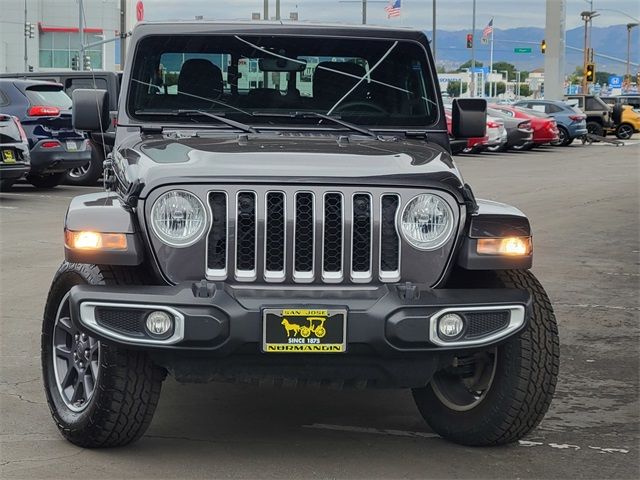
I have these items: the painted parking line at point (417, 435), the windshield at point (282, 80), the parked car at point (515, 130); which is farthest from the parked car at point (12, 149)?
the parked car at point (515, 130)

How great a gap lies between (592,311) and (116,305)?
5.59 meters

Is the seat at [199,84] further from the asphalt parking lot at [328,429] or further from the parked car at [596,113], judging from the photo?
the parked car at [596,113]

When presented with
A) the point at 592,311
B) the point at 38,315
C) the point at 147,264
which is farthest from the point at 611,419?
the point at 38,315

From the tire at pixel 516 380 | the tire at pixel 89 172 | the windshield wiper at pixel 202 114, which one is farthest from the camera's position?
the tire at pixel 89 172

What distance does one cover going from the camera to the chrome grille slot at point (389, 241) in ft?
17.6

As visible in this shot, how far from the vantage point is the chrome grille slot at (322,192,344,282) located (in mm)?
5312

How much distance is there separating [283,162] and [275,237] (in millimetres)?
372

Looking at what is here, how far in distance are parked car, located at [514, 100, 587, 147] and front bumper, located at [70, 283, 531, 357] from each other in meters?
A: 39.7

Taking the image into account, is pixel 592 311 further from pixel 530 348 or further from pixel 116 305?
pixel 116 305

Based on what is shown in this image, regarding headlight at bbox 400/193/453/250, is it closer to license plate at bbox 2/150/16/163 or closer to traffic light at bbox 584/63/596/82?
license plate at bbox 2/150/16/163

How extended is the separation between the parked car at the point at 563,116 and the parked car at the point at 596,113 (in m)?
4.71

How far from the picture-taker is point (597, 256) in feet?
44.7

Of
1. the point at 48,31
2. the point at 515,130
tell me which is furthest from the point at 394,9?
the point at 48,31

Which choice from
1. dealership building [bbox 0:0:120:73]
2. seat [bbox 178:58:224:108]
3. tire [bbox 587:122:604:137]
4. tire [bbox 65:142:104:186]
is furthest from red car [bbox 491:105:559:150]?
dealership building [bbox 0:0:120:73]
